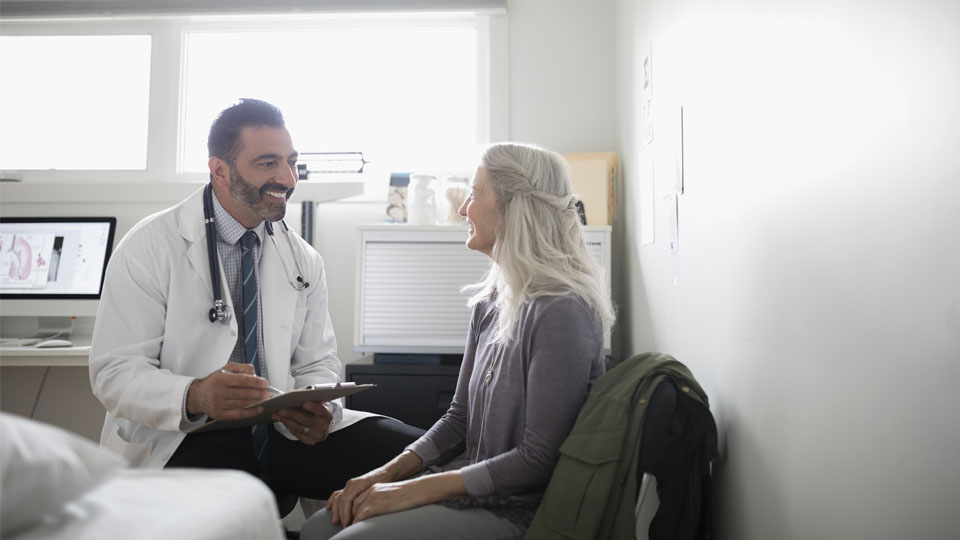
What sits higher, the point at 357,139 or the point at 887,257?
the point at 357,139

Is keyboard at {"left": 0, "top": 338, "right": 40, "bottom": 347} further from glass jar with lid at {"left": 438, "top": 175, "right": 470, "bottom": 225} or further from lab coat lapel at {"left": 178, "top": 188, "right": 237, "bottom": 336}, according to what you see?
glass jar with lid at {"left": 438, "top": 175, "right": 470, "bottom": 225}

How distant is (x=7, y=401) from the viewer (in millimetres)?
3234

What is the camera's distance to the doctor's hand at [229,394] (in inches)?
58.6

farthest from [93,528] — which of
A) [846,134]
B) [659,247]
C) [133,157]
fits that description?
[133,157]

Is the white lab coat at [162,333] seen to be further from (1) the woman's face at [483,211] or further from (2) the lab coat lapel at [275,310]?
(1) the woman's face at [483,211]

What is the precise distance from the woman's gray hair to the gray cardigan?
0.05 meters

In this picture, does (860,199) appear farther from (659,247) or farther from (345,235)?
(345,235)

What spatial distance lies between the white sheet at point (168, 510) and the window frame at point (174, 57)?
2.58 m

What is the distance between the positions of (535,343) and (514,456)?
0.21 metres

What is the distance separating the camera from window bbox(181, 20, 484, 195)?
3.36m

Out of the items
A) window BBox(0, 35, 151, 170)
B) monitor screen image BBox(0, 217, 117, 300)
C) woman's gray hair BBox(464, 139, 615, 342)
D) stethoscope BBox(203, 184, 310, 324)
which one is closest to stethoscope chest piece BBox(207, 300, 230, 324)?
stethoscope BBox(203, 184, 310, 324)

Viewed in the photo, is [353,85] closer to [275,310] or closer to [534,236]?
[275,310]

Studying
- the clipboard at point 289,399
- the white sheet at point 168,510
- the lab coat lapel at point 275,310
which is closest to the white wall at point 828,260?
the white sheet at point 168,510

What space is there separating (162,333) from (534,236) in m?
0.93
